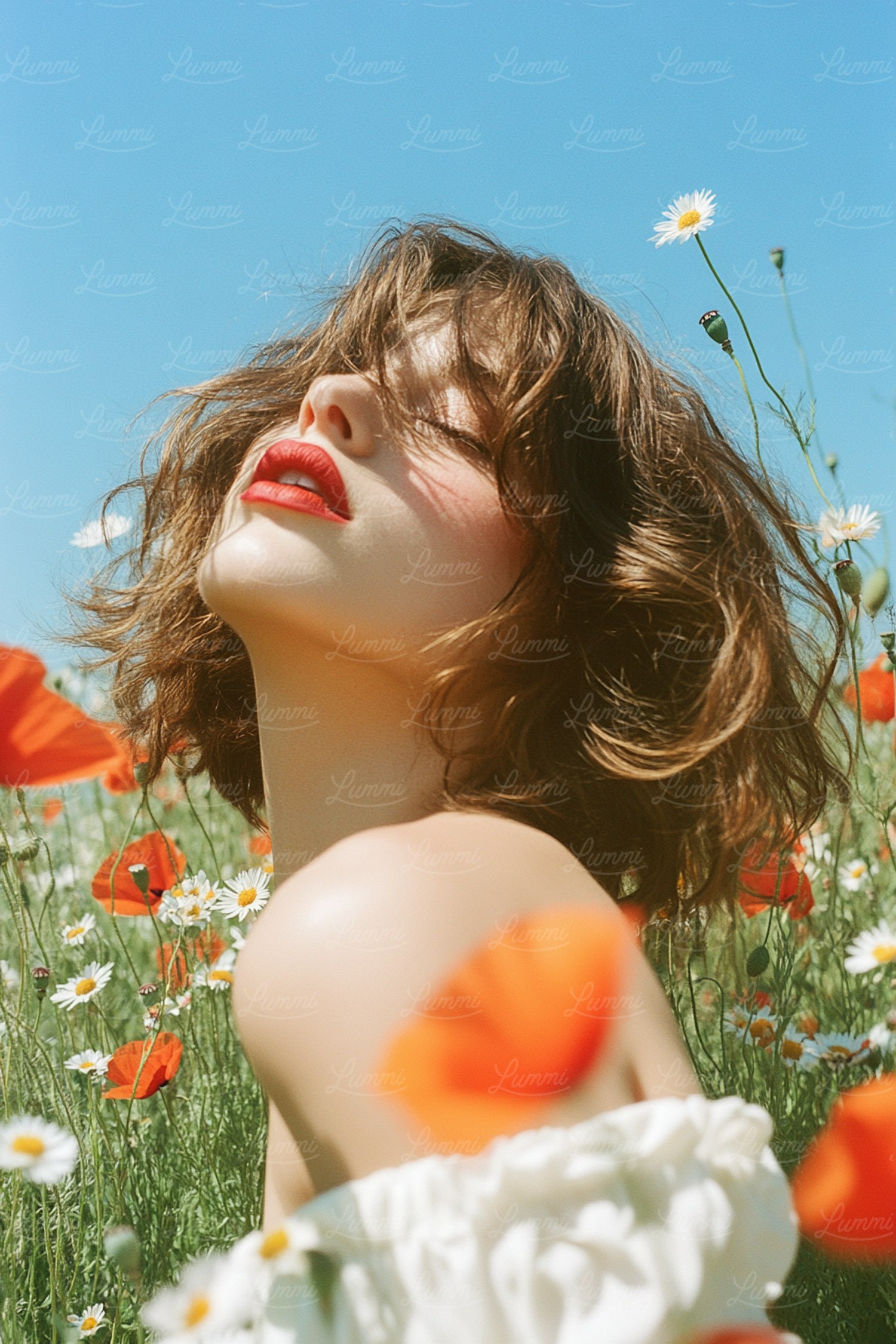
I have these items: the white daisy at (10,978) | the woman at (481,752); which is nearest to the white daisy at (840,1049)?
the woman at (481,752)

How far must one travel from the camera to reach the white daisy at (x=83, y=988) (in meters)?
1.61

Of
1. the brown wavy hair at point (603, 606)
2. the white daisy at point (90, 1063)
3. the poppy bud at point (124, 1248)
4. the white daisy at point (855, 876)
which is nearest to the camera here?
the poppy bud at point (124, 1248)

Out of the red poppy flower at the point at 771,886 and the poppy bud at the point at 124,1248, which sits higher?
the poppy bud at the point at 124,1248

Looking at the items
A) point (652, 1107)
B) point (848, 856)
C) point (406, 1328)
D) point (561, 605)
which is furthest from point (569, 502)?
point (848, 856)

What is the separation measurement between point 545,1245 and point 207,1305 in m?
0.28

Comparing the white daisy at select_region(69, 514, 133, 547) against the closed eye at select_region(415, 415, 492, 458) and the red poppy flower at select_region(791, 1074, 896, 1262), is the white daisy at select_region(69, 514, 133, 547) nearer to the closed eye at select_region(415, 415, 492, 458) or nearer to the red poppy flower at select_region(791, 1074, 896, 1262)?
the closed eye at select_region(415, 415, 492, 458)

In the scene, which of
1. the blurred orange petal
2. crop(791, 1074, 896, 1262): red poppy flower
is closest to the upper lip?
the blurred orange petal

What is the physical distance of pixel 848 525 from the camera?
1.72m

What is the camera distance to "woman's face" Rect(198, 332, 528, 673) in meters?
1.14

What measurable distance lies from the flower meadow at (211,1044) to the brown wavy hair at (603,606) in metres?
0.12

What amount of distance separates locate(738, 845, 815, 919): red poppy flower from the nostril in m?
0.90

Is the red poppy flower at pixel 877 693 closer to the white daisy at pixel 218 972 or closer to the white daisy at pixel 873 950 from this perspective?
the white daisy at pixel 873 950

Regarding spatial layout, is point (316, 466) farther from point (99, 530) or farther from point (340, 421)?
point (99, 530)

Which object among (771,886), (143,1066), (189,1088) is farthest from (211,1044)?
(771,886)
